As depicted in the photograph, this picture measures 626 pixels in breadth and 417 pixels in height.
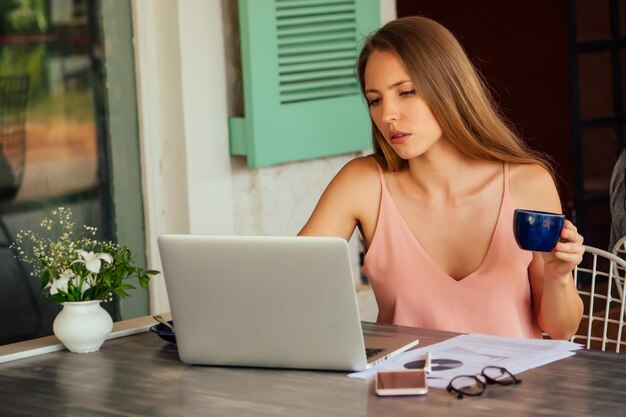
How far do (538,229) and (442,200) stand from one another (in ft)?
1.86

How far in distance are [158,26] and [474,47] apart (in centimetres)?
363

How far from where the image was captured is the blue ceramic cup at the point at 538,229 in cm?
205

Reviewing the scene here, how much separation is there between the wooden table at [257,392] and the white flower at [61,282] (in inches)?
5.9

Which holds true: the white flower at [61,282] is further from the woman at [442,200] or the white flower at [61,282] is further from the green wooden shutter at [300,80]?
the green wooden shutter at [300,80]

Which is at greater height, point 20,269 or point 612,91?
point 612,91

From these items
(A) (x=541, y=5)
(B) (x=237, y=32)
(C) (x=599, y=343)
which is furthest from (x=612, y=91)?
(B) (x=237, y=32)

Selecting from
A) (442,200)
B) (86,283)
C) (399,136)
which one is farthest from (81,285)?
(442,200)

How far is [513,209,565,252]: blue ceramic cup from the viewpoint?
2.05 meters

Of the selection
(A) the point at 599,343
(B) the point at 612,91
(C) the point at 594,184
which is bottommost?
(A) the point at 599,343

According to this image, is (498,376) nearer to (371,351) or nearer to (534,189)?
(371,351)

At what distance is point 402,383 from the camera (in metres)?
1.81

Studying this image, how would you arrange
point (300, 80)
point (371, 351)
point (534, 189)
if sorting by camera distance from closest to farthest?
point (371, 351) → point (534, 189) → point (300, 80)

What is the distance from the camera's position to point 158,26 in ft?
13.0

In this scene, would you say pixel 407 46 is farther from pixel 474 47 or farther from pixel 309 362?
pixel 474 47
